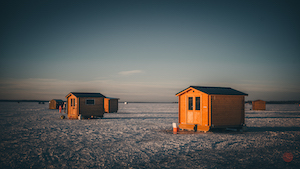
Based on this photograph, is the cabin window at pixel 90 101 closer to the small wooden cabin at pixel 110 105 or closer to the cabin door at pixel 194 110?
the small wooden cabin at pixel 110 105

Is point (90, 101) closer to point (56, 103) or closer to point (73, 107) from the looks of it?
point (73, 107)

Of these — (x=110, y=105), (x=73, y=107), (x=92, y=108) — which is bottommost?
(x=110, y=105)

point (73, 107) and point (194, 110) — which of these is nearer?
point (194, 110)

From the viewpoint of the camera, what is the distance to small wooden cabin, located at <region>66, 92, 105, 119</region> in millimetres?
29906

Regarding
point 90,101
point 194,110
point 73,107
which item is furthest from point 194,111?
point 73,107

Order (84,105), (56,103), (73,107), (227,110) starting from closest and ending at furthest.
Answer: (227,110) → (84,105) → (73,107) → (56,103)

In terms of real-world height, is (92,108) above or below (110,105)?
above

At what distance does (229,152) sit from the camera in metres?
11.0

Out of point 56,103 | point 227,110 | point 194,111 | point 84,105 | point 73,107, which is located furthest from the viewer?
point 56,103

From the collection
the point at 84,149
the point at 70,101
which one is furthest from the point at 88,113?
the point at 84,149

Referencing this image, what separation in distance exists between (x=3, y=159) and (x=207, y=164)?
7.66 meters

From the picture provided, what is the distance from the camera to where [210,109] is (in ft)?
58.5

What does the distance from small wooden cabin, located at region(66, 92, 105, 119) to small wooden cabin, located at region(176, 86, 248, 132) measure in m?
14.4

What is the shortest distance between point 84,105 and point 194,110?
52.7ft
